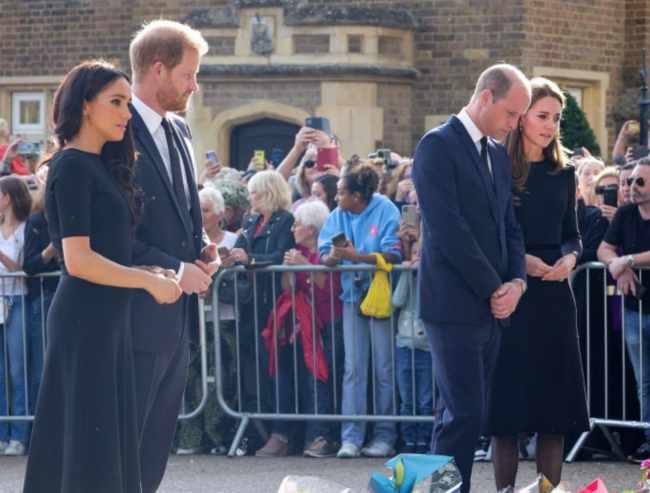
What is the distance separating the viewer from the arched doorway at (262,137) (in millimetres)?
19172

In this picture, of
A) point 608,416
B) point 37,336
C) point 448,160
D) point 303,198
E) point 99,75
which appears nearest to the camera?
point 99,75

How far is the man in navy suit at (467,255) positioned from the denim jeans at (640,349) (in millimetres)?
2486

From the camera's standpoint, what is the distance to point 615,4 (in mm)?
19297

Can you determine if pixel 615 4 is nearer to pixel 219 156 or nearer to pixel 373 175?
pixel 219 156

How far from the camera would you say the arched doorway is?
62.9 feet

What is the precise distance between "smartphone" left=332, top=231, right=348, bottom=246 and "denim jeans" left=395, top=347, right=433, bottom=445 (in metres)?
0.84

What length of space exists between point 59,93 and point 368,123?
13385mm

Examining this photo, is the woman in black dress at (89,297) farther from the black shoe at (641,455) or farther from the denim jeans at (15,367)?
the denim jeans at (15,367)

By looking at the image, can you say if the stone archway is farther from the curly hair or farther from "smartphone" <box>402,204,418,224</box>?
"smartphone" <box>402,204,418,224</box>

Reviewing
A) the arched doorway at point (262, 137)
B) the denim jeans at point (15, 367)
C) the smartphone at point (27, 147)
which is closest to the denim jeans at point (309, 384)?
the denim jeans at point (15, 367)

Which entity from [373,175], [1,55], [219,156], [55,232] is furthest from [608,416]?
[1,55]

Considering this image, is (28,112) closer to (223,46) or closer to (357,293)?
(223,46)

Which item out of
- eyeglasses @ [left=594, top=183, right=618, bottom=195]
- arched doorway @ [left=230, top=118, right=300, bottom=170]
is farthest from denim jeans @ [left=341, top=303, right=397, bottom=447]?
arched doorway @ [left=230, top=118, right=300, bottom=170]

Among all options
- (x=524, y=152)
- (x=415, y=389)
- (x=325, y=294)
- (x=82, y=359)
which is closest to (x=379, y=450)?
(x=415, y=389)
